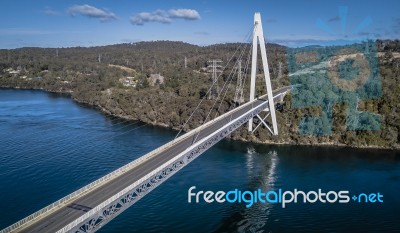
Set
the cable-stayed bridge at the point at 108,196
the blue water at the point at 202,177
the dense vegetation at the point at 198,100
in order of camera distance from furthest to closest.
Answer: the dense vegetation at the point at 198,100 < the blue water at the point at 202,177 < the cable-stayed bridge at the point at 108,196

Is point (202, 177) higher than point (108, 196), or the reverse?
point (108, 196)

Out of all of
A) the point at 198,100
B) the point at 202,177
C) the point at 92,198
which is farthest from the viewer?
the point at 198,100

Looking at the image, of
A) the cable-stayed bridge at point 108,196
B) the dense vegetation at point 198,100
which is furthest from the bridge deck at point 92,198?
the dense vegetation at point 198,100

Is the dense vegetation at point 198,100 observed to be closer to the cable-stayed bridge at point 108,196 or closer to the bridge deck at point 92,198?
the cable-stayed bridge at point 108,196

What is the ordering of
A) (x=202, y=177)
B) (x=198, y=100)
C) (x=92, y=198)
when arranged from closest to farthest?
(x=92, y=198) → (x=202, y=177) → (x=198, y=100)

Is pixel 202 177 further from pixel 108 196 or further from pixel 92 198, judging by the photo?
pixel 92 198

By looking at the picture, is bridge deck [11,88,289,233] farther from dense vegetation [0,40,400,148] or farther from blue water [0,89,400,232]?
dense vegetation [0,40,400,148]

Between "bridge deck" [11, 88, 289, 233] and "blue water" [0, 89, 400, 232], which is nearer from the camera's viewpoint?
"bridge deck" [11, 88, 289, 233]

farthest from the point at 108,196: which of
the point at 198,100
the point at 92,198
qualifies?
the point at 198,100

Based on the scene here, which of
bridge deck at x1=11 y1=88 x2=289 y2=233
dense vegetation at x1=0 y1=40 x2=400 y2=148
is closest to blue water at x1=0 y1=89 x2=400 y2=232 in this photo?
dense vegetation at x1=0 y1=40 x2=400 y2=148
